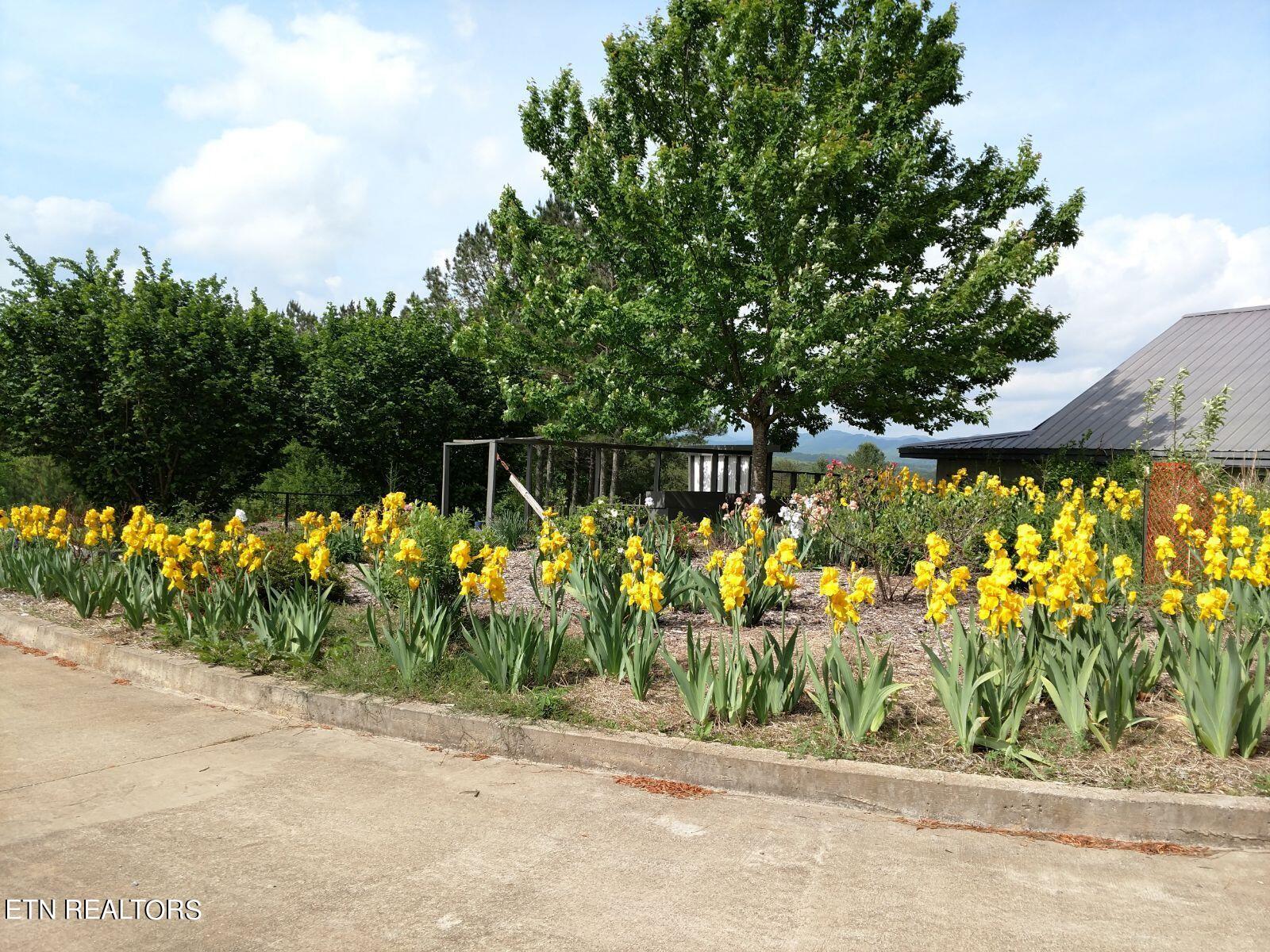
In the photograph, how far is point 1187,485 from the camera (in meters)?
8.71

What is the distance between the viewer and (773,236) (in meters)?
15.8

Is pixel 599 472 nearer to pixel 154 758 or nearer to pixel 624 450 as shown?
pixel 624 450

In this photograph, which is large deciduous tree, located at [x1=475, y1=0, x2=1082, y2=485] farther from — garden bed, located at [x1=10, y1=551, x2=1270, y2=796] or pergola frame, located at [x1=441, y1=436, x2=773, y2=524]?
garden bed, located at [x1=10, y1=551, x2=1270, y2=796]

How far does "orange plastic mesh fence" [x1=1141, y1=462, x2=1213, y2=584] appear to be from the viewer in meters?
8.63

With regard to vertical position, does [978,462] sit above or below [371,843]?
above

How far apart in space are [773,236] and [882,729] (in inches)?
497

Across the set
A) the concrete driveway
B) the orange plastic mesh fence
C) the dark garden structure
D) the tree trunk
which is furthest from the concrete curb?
the tree trunk

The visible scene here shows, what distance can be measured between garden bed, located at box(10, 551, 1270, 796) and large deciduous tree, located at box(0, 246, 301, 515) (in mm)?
11956

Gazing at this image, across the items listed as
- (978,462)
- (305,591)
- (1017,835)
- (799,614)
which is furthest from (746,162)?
(1017,835)

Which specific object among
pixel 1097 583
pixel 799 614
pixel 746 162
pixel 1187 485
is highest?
pixel 746 162

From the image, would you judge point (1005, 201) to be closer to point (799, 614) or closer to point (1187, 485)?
point (1187, 485)

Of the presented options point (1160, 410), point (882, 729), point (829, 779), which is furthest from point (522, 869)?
point (1160, 410)

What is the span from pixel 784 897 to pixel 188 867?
220cm

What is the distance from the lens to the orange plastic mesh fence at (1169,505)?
863 centimetres
